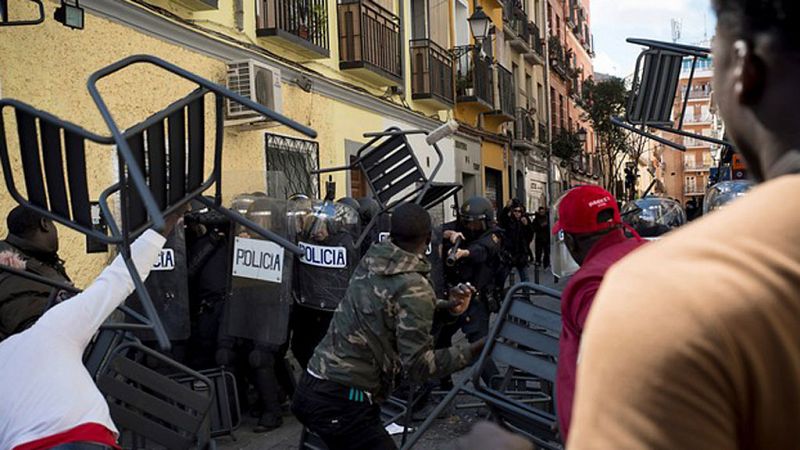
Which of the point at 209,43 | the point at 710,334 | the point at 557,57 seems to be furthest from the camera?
the point at 557,57

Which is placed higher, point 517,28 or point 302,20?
point 302,20

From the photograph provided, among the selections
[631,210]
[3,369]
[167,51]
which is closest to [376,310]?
[3,369]

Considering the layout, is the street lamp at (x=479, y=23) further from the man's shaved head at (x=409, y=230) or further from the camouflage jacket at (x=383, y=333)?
the camouflage jacket at (x=383, y=333)

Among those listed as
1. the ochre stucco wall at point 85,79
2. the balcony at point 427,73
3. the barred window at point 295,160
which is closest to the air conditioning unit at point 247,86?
the ochre stucco wall at point 85,79

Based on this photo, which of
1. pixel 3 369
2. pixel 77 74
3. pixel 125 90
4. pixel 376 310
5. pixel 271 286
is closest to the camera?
Answer: pixel 3 369

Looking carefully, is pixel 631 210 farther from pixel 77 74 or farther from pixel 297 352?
pixel 77 74

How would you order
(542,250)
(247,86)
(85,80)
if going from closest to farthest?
1. (85,80)
2. (247,86)
3. (542,250)

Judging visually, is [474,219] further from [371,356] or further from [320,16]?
[320,16]

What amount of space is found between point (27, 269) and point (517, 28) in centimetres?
2432

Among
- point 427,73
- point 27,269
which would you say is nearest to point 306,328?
point 27,269

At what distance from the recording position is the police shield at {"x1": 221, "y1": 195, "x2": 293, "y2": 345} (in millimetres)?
6059

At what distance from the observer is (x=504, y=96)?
2380 cm

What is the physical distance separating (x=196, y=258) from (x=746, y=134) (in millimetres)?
5547

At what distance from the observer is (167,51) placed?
909 cm
